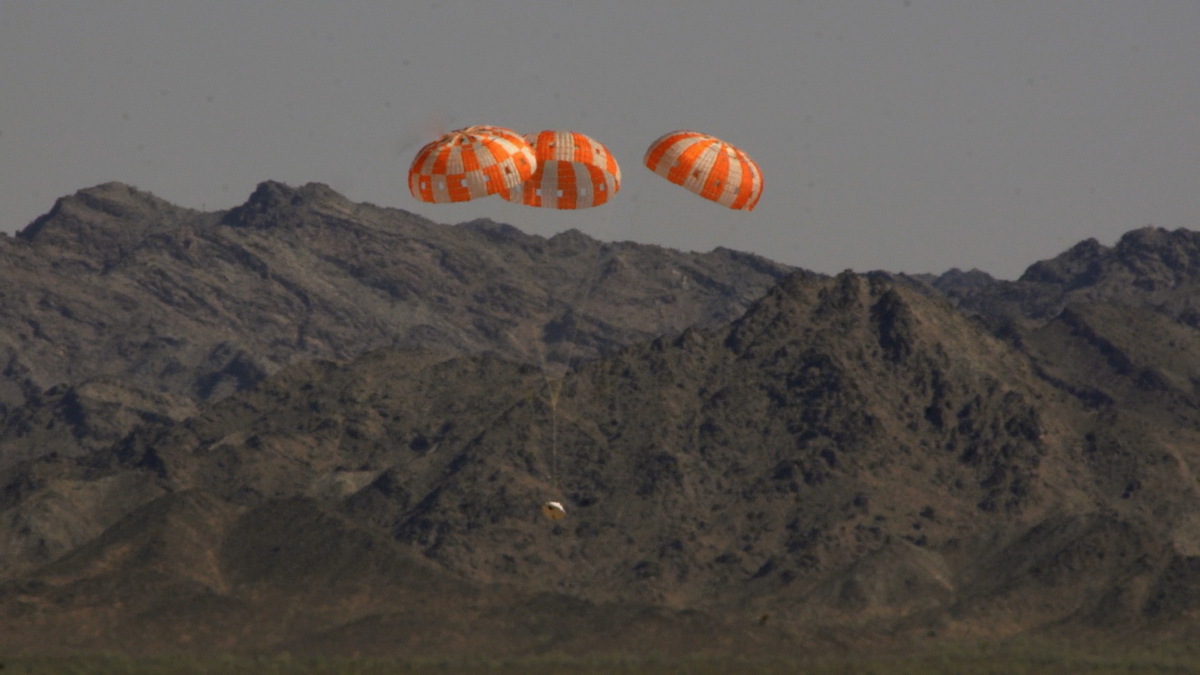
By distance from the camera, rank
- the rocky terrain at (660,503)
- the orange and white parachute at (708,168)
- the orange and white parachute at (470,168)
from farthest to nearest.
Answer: the rocky terrain at (660,503) → the orange and white parachute at (708,168) → the orange and white parachute at (470,168)

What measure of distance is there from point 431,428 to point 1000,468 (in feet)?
140

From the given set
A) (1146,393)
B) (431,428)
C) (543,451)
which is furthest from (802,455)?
(1146,393)

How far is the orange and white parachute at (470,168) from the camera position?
213 feet

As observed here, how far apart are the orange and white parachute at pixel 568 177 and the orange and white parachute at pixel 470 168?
3.02m

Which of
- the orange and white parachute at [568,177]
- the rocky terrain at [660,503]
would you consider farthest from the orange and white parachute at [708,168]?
the rocky terrain at [660,503]

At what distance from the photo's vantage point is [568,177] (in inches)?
2753

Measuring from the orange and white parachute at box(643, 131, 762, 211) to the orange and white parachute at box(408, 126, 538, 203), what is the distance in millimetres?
5228

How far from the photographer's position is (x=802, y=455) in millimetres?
148500

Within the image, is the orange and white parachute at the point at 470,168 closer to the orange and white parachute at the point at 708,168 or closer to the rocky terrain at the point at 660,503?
the orange and white parachute at the point at 708,168

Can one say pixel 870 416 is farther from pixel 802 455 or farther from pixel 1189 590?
pixel 1189 590

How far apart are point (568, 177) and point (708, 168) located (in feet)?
14.8

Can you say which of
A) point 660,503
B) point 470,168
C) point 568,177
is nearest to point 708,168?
point 568,177

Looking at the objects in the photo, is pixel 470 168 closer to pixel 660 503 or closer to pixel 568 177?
pixel 568 177

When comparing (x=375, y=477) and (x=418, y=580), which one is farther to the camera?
(x=375, y=477)
